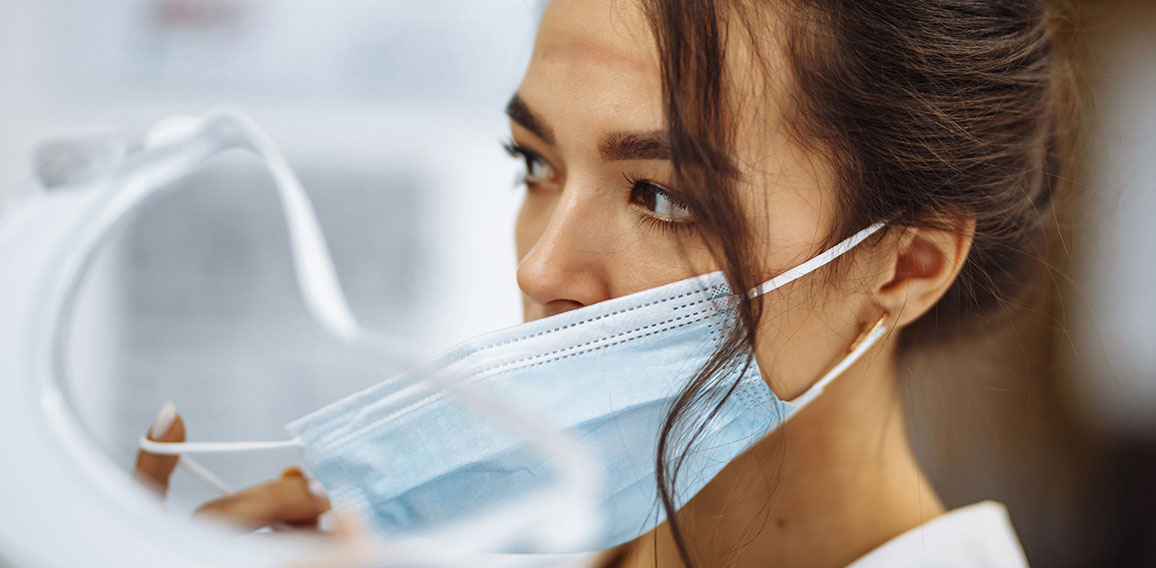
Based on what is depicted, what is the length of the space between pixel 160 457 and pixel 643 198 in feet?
1.41

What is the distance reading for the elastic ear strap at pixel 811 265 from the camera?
665mm

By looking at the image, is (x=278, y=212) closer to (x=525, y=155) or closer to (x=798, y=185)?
(x=525, y=155)

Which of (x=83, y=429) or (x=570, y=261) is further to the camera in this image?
(x=570, y=261)

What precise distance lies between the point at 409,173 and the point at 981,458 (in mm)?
1124

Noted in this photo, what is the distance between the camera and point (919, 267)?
74 cm

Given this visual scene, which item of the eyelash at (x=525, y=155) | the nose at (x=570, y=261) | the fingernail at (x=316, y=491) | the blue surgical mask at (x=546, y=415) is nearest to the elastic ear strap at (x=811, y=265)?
the blue surgical mask at (x=546, y=415)

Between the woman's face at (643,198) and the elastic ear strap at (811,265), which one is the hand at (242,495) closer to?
the woman's face at (643,198)

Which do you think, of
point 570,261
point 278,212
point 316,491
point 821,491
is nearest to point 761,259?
point 570,261

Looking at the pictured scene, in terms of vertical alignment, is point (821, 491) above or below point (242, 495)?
below

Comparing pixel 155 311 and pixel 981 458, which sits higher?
pixel 155 311

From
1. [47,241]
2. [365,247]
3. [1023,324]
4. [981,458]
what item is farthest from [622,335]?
[365,247]

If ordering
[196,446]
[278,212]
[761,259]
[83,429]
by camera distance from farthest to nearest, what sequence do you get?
[278,212]
[761,259]
[196,446]
[83,429]

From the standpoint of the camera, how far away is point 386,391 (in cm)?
63

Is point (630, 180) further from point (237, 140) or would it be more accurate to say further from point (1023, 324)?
point (1023, 324)
